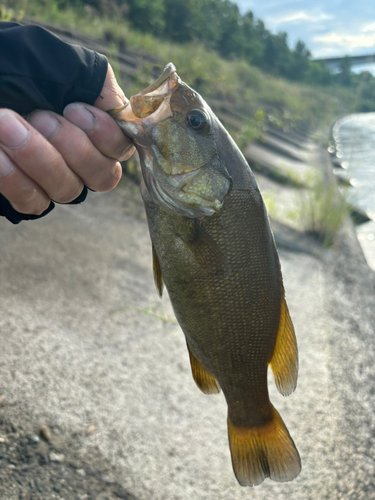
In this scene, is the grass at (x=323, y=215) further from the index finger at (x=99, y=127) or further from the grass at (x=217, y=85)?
the index finger at (x=99, y=127)

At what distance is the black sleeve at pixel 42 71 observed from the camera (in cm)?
143

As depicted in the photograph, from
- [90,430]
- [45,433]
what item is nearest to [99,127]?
[45,433]

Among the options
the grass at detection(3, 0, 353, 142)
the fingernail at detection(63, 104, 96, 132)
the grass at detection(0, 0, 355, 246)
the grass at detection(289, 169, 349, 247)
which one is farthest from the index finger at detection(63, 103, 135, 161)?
the grass at detection(289, 169, 349, 247)

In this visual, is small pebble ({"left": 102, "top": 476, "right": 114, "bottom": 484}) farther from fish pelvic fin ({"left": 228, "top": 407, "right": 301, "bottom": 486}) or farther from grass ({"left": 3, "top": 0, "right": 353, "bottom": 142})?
grass ({"left": 3, "top": 0, "right": 353, "bottom": 142})

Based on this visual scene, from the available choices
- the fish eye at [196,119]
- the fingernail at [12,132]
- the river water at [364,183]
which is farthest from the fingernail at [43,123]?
the river water at [364,183]

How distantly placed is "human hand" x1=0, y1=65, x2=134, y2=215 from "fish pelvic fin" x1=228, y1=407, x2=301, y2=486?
4.06 feet

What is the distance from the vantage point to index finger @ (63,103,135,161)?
1540mm

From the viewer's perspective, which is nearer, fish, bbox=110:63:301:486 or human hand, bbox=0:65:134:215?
human hand, bbox=0:65:134:215

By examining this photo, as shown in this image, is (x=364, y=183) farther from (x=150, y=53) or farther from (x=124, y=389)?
(x=124, y=389)

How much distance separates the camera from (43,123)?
4.89 feet

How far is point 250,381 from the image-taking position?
1.84 meters

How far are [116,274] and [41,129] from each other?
107 inches

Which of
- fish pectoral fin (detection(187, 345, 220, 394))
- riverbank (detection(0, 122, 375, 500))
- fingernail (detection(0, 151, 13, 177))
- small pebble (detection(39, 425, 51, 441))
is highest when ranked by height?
fingernail (detection(0, 151, 13, 177))

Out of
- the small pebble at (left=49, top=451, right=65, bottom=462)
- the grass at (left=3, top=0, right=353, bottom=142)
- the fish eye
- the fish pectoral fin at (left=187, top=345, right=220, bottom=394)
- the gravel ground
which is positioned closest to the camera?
the fish eye
